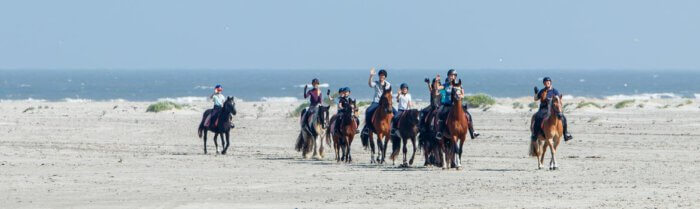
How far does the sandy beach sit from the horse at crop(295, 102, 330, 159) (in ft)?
1.08

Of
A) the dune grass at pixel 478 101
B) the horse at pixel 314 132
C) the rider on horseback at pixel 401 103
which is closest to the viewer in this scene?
the rider on horseback at pixel 401 103

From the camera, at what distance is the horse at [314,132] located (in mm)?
25953

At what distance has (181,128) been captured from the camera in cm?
4000

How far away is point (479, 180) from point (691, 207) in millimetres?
4896

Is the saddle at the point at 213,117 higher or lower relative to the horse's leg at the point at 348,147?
higher

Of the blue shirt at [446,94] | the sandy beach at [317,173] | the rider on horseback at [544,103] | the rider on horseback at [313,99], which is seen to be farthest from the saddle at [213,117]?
the rider on horseback at [544,103]

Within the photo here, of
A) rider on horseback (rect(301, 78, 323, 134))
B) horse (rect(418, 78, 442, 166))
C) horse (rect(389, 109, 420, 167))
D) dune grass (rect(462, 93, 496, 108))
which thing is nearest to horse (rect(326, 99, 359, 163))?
rider on horseback (rect(301, 78, 323, 134))

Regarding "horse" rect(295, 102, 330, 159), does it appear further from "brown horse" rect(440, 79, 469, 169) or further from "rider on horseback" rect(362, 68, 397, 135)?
"brown horse" rect(440, 79, 469, 169)

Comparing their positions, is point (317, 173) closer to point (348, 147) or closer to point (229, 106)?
point (348, 147)

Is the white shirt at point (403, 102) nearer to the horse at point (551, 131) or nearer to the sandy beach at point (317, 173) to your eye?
the sandy beach at point (317, 173)

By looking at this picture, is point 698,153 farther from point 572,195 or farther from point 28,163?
point 28,163

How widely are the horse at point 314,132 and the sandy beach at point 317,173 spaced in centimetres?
33

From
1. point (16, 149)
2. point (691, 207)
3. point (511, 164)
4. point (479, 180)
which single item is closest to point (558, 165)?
point (511, 164)

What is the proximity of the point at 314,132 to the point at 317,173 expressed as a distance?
4.16 m
